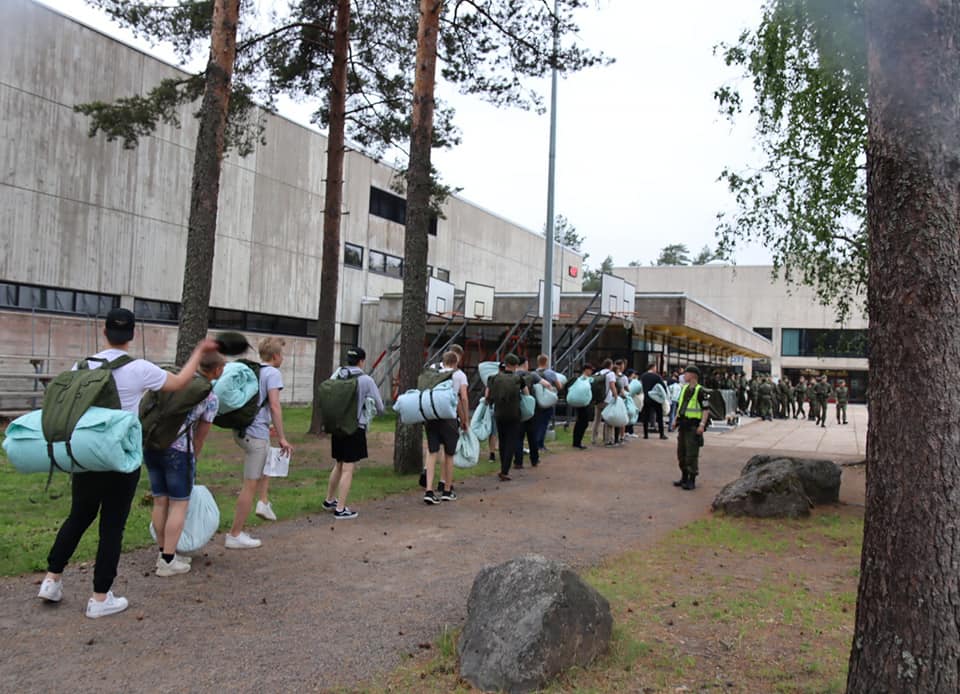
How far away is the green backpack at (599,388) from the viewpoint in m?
15.4

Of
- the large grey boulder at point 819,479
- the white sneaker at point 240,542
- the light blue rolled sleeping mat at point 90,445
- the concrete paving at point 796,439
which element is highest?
the light blue rolled sleeping mat at point 90,445

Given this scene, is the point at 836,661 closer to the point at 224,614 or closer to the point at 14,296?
the point at 224,614

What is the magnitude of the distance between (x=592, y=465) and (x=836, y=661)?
8.62 meters

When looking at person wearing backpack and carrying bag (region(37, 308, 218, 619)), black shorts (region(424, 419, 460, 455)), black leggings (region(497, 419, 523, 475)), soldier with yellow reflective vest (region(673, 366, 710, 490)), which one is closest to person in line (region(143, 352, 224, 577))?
person wearing backpack and carrying bag (region(37, 308, 218, 619))

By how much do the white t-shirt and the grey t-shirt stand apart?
1875mm

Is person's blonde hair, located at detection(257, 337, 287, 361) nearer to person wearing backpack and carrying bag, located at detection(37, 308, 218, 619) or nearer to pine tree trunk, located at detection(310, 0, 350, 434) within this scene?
person wearing backpack and carrying bag, located at detection(37, 308, 218, 619)

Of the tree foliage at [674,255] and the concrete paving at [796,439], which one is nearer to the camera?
the concrete paving at [796,439]

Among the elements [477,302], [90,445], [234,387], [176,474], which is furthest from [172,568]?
[477,302]

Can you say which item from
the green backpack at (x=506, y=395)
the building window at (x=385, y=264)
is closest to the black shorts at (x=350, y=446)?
the green backpack at (x=506, y=395)

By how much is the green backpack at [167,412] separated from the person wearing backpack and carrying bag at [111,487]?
51cm

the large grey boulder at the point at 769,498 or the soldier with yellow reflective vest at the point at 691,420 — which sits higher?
the soldier with yellow reflective vest at the point at 691,420

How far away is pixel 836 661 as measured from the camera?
4.23m

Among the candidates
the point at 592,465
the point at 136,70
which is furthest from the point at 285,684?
the point at 136,70

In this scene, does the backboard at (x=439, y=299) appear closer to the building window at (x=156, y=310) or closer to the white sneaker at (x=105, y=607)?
the building window at (x=156, y=310)
